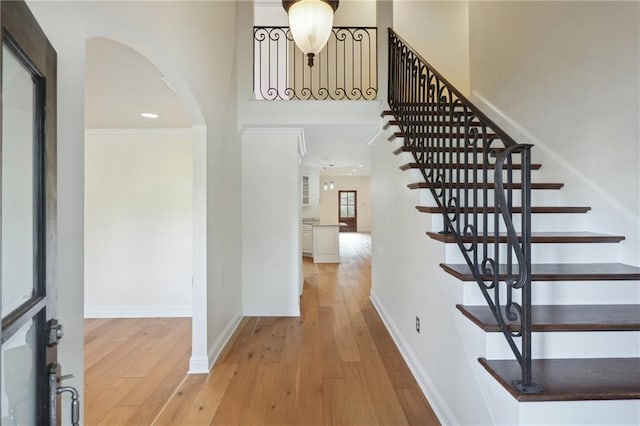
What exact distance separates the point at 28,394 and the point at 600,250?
299 cm

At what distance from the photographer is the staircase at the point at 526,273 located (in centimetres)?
129

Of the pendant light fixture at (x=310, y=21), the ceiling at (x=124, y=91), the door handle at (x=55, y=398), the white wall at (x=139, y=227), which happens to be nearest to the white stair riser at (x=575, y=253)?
the pendant light fixture at (x=310, y=21)

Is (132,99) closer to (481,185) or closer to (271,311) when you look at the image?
(271,311)

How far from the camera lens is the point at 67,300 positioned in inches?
46.4

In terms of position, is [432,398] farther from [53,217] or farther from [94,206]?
[94,206]

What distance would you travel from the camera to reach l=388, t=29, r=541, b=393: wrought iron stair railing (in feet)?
4.25

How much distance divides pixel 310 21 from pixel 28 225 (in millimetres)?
2241

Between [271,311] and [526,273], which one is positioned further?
[271,311]

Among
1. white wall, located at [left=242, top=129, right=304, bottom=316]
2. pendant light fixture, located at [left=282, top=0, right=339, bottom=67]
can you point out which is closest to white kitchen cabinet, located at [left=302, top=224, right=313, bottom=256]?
white wall, located at [left=242, top=129, right=304, bottom=316]

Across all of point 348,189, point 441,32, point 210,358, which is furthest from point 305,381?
point 348,189

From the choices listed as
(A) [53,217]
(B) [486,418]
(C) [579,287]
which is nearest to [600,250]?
(C) [579,287]

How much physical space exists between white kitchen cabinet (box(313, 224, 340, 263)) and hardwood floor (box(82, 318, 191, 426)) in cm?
430

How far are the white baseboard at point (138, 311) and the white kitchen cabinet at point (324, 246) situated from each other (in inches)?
164

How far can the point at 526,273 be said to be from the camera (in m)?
1.26
